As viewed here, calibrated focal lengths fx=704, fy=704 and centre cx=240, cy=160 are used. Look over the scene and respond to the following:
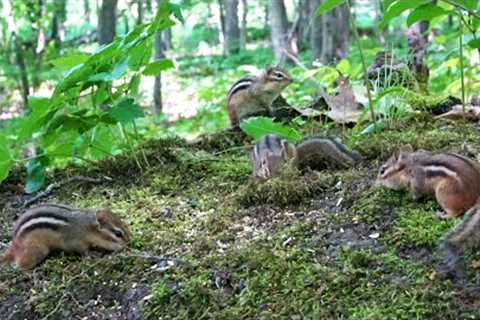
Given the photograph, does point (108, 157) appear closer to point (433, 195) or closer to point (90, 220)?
point (90, 220)

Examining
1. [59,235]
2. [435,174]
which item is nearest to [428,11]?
[435,174]

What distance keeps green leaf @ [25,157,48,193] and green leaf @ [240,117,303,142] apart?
115 cm

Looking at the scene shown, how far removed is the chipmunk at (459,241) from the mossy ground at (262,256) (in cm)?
5

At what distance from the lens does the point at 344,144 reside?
3.88 metres

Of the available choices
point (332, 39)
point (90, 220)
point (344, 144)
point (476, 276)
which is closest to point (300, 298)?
point (476, 276)

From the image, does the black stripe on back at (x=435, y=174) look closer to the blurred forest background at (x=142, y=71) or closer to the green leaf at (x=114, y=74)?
the blurred forest background at (x=142, y=71)

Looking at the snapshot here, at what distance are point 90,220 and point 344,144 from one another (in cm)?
148

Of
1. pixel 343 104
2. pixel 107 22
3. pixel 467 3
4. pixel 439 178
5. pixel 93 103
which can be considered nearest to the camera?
pixel 439 178

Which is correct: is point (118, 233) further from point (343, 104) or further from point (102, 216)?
point (343, 104)

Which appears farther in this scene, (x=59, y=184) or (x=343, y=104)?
(x=343, y=104)

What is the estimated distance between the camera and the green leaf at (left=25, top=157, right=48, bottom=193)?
3938 mm

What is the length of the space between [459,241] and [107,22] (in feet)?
22.5

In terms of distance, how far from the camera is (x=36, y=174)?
13.0 feet

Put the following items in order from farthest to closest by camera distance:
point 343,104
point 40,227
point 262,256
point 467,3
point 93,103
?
point 343,104 → point 93,103 → point 467,3 → point 40,227 → point 262,256
